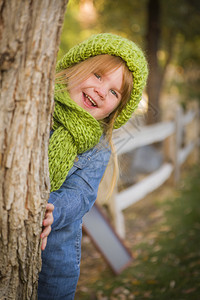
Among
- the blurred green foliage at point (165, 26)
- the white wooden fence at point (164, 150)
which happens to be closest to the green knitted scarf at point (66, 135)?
the white wooden fence at point (164, 150)

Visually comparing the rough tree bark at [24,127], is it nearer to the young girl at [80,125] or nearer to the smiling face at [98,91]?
the young girl at [80,125]

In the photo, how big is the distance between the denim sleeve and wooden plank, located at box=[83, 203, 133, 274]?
155cm

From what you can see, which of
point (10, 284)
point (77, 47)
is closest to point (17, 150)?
point (10, 284)

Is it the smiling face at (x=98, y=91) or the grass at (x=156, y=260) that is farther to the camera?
the grass at (x=156, y=260)

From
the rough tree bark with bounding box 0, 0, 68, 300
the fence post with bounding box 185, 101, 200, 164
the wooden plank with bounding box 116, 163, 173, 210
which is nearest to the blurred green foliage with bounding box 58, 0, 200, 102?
the fence post with bounding box 185, 101, 200, 164

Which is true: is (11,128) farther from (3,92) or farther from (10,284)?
(10,284)

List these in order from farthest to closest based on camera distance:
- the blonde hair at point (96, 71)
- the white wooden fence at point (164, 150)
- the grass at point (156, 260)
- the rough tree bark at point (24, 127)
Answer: the white wooden fence at point (164, 150) → the grass at point (156, 260) → the blonde hair at point (96, 71) → the rough tree bark at point (24, 127)

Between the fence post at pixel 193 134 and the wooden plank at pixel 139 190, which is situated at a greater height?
the wooden plank at pixel 139 190

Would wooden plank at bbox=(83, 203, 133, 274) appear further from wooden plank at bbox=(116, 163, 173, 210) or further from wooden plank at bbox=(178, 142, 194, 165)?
wooden plank at bbox=(178, 142, 194, 165)

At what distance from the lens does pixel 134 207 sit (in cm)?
521

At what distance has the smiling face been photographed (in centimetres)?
168

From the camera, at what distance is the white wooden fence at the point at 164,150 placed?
3.88m

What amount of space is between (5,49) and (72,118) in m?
0.63

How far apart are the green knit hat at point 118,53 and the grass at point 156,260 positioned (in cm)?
199
